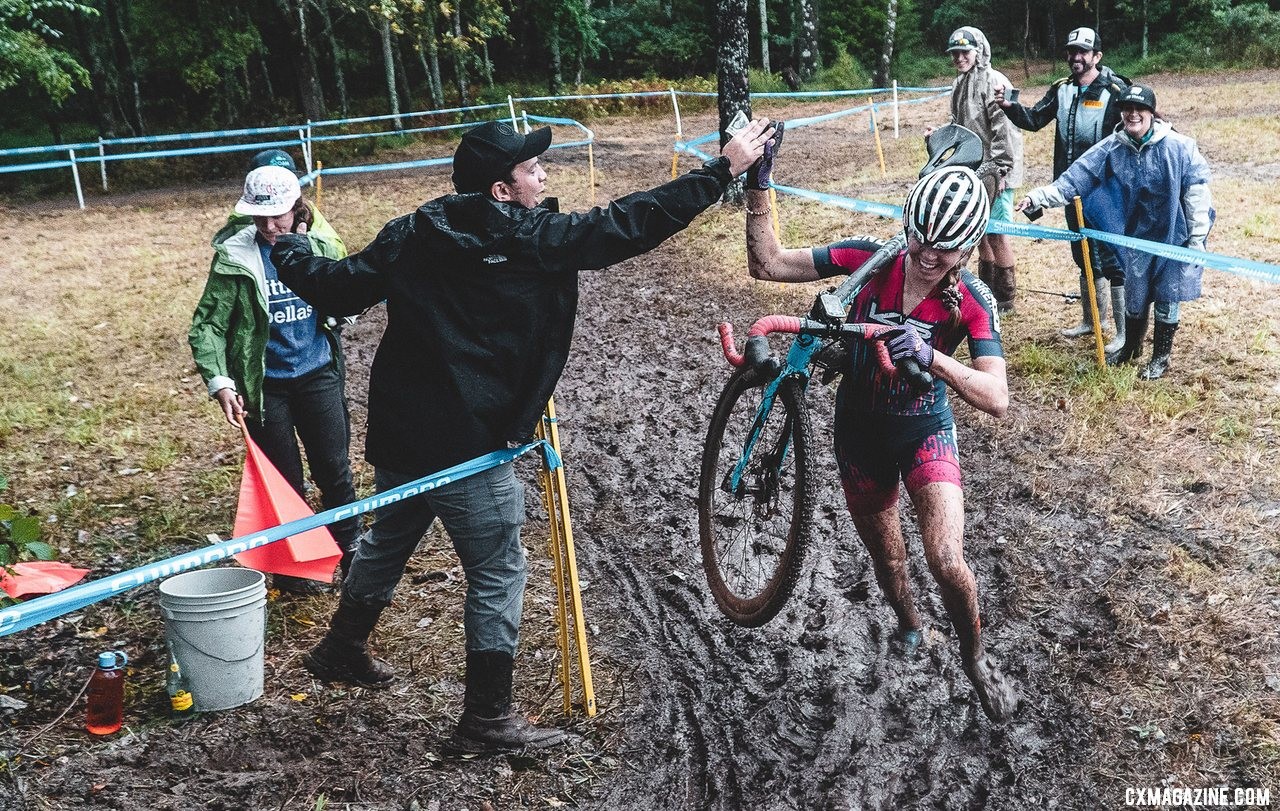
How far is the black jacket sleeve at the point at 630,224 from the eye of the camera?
3344 millimetres

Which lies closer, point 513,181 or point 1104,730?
point 513,181

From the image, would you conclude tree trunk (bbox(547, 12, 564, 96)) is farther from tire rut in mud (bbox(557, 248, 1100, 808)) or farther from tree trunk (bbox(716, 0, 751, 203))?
tire rut in mud (bbox(557, 248, 1100, 808))

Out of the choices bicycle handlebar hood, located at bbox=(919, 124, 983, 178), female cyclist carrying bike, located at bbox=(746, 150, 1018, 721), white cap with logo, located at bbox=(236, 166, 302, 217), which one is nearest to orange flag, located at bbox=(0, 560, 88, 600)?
white cap with logo, located at bbox=(236, 166, 302, 217)

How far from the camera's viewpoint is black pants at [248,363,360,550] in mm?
5117

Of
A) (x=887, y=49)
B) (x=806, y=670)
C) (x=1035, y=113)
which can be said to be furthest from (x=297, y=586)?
(x=887, y=49)

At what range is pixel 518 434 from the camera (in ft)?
12.5

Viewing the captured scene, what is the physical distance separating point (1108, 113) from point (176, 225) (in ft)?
47.4

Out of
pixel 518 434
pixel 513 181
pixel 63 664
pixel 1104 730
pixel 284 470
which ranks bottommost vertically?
pixel 1104 730

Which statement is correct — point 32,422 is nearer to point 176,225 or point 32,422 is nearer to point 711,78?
point 176,225

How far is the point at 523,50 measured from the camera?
1510 inches

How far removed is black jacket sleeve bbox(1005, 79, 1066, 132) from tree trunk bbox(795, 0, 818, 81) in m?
25.6

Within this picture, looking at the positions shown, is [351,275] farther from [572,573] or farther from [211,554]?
[572,573]

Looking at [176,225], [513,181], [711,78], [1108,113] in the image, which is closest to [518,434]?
[513,181]

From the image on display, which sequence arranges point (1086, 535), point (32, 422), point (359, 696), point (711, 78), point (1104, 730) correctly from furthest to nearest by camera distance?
point (711, 78), point (32, 422), point (1086, 535), point (359, 696), point (1104, 730)
